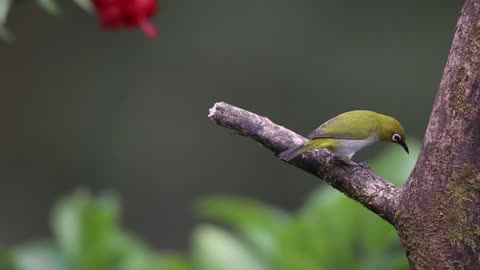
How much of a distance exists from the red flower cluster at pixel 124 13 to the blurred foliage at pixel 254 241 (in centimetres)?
91

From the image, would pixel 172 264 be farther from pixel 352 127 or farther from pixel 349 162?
pixel 349 162

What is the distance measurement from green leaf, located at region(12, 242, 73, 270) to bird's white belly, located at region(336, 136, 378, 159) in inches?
76.1

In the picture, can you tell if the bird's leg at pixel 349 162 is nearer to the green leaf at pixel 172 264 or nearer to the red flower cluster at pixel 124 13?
the red flower cluster at pixel 124 13

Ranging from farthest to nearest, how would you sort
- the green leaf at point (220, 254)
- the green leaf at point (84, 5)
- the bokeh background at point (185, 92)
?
the bokeh background at point (185, 92) < the green leaf at point (220, 254) < the green leaf at point (84, 5)

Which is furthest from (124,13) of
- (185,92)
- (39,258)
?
(185,92)

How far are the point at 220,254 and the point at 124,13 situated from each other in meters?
1.23

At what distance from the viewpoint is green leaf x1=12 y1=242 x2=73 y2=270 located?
395 cm

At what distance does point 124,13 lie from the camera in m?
2.99

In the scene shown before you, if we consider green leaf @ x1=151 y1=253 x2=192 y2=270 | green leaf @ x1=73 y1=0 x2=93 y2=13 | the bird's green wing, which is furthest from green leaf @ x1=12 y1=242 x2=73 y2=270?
the bird's green wing

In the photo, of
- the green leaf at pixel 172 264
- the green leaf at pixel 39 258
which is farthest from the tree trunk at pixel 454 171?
the green leaf at pixel 39 258

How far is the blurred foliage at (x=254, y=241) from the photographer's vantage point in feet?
11.7

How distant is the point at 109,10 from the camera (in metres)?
2.95

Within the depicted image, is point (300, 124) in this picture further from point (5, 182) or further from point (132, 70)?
point (5, 182)

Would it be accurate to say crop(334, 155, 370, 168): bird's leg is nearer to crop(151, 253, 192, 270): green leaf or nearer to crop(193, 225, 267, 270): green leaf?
crop(193, 225, 267, 270): green leaf
